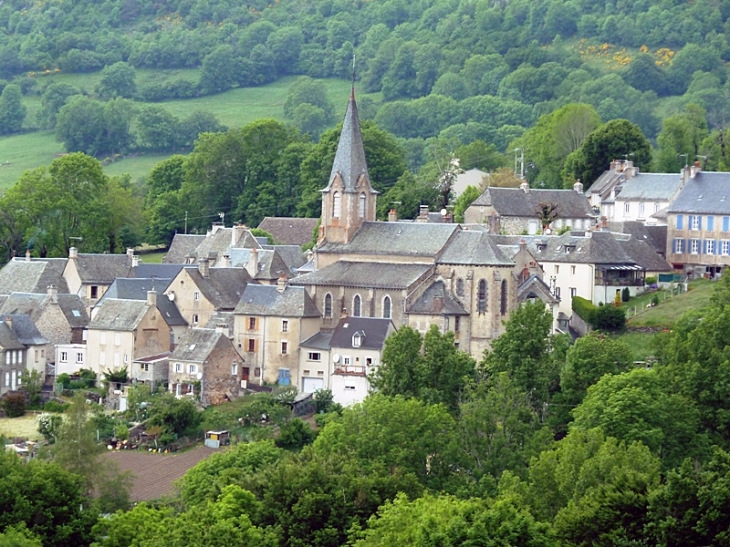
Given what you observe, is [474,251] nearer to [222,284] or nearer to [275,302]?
[275,302]

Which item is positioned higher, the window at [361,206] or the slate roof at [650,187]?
the slate roof at [650,187]

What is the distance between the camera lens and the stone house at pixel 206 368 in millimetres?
99750

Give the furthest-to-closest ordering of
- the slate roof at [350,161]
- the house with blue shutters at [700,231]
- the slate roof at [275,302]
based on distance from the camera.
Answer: the house with blue shutters at [700,231] → the slate roof at [350,161] → the slate roof at [275,302]

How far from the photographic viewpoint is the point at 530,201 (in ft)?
397

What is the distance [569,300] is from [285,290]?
577 inches

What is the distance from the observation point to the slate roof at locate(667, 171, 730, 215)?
110375 millimetres

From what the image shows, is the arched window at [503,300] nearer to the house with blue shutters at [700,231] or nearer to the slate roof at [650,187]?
the house with blue shutters at [700,231]

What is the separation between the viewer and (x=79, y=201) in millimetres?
132375

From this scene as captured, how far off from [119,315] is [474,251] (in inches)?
729

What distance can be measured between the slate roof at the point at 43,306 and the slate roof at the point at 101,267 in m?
2.72

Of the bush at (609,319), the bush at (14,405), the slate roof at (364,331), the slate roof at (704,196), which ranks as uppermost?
the slate roof at (704,196)

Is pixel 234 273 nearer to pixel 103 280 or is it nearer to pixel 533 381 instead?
pixel 103 280

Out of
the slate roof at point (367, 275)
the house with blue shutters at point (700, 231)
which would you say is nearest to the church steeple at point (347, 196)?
the slate roof at point (367, 275)

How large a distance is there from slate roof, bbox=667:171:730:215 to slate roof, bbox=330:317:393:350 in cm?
2033
